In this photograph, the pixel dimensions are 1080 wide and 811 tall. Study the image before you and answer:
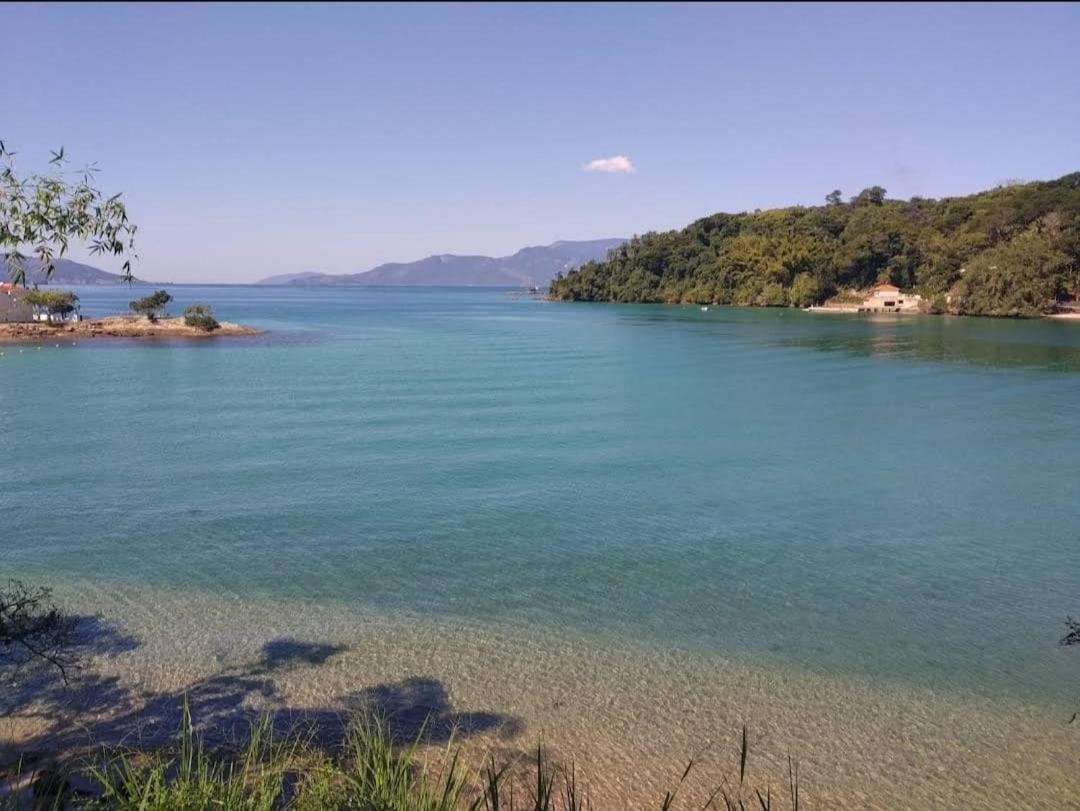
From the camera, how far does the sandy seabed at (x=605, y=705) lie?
848cm

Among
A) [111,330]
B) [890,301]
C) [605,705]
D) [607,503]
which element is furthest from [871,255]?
[605,705]

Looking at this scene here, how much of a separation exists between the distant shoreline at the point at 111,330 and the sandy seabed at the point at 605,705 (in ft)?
199

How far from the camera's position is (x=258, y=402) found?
33.8 metres

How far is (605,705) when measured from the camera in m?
9.79

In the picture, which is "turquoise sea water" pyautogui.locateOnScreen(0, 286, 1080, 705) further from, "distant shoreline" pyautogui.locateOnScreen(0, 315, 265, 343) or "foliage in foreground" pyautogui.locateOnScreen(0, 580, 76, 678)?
"distant shoreline" pyautogui.locateOnScreen(0, 315, 265, 343)

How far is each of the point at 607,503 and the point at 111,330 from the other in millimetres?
61583

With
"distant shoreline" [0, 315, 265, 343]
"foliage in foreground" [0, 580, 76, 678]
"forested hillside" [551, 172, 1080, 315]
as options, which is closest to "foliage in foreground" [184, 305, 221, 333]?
"distant shoreline" [0, 315, 265, 343]

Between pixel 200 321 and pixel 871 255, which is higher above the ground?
pixel 871 255

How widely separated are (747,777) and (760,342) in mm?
60428

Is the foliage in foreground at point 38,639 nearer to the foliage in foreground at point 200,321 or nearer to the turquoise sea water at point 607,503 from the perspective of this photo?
the turquoise sea water at point 607,503

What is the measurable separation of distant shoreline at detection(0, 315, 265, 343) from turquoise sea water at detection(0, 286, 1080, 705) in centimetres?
2364

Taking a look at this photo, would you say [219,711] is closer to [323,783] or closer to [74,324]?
[323,783]

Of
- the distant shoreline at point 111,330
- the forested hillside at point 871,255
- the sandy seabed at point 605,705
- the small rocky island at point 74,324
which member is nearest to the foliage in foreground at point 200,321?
the small rocky island at point 74,324

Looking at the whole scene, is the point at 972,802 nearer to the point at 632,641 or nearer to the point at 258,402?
the point at 632,641
